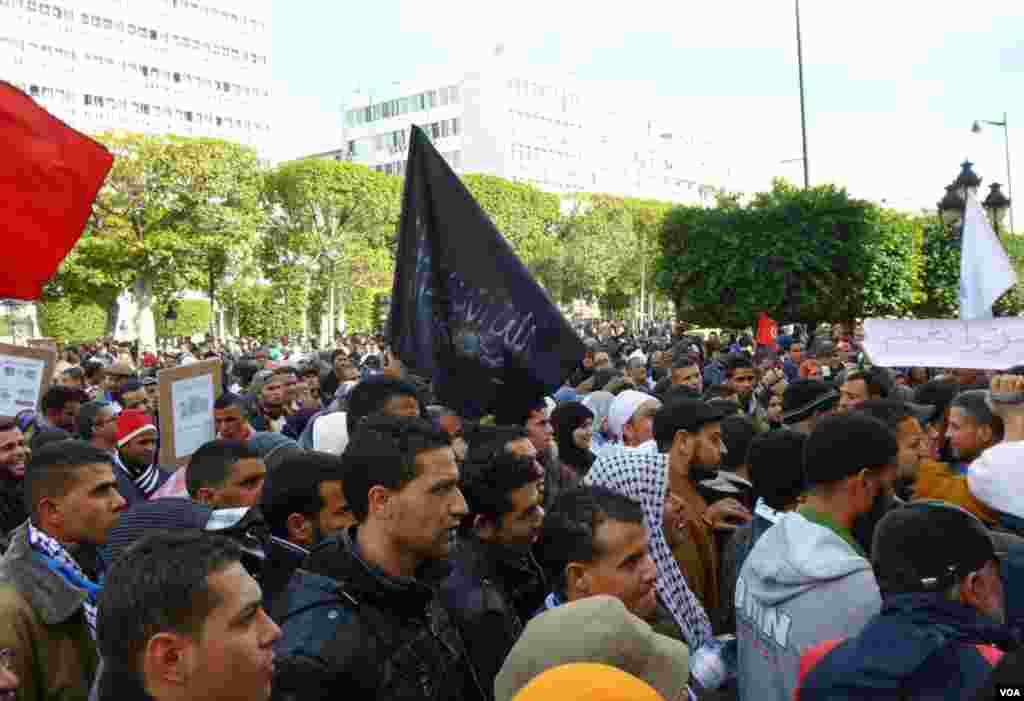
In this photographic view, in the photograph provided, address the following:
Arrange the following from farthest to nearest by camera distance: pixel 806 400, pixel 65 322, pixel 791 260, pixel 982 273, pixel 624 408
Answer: pixel 65 322 → pixel 791 260 → pixel 982 273 → pixel 624 408 → pixel 806 400

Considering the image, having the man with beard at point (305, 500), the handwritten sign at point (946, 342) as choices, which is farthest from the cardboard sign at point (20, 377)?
the handwritten sign at point (946, 342)

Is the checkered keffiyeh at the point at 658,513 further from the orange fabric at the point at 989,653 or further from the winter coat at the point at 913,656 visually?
the orange fabric at the point at 989,653

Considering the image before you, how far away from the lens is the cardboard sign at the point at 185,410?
598cm

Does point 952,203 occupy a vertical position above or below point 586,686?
above

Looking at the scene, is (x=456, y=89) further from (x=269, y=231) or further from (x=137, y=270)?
(x=137, y=270)

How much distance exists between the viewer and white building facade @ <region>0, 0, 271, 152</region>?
6631 centimetres

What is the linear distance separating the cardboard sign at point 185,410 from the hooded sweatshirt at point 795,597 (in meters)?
3.59

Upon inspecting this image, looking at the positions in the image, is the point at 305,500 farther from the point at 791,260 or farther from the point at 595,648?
the point at 791,260

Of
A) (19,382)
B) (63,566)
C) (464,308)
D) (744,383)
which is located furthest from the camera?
(744,383)

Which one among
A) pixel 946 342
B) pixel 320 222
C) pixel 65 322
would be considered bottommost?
pixel 946 342

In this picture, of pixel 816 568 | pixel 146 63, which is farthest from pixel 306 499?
pixel 146 63

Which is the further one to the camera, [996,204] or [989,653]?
[996,204]

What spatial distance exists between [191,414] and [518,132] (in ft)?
303

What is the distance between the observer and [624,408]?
7.05 m
